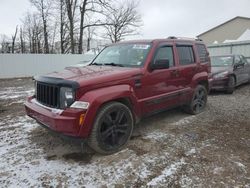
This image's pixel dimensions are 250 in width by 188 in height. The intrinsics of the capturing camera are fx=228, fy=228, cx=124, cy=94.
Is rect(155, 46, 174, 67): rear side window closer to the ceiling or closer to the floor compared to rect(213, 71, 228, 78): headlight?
closer to the ceiling

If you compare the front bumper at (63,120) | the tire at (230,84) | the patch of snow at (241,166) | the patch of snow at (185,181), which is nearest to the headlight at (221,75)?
the tire at (230,84)

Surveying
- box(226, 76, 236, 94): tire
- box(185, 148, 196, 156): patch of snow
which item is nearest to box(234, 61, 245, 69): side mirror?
box(226, 76, 236, 94): tire

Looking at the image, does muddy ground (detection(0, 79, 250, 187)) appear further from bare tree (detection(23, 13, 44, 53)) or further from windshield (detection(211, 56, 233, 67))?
bare tree (detection(23, 13, 44, 53))

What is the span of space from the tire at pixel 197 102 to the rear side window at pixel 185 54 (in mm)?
784

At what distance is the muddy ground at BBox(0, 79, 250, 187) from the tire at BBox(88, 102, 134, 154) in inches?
6.2

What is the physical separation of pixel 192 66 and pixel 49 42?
33.0 metres

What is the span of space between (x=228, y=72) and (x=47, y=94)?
7.12m

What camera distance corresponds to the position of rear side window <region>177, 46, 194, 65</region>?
202 inches

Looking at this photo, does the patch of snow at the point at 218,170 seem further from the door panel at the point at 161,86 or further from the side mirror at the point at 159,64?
the side mirror at the point at 159,64

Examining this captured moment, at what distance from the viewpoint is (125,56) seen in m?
4.55

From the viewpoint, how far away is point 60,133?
3336 mm

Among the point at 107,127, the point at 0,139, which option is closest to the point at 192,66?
the point at 107,127

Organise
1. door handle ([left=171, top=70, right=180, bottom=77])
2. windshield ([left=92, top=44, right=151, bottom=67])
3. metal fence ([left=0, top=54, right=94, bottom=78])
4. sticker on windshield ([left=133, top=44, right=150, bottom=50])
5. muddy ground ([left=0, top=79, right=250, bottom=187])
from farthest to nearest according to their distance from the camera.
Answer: metal fence ([left=0, top=54, right=94, bottom=78]), door handle ([left=171, top=70, right=180, bottom=77]), sticker on windshield ([left=133, top=44, right=150, bottom=50]), windshield ([left=92, top=44, right=151, bottom=67]), muddy ground ([left=0, top=79, right=250, bottom=187])

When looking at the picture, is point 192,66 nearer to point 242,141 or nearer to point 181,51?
point 181,51
